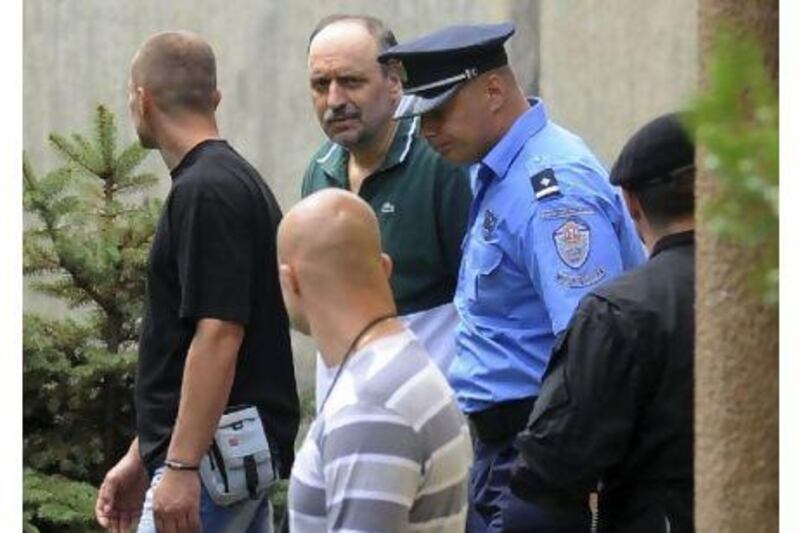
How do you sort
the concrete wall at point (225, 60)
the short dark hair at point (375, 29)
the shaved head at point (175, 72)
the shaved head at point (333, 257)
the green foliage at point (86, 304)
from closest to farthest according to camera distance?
the shaved head at point (333, 257)
the shaved head at point (175, 72)
the short dark hair at point (375, 29)
the green foliage at point (86, 304)
the concrete wall at point (225, 60)

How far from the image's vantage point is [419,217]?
17.6 feet

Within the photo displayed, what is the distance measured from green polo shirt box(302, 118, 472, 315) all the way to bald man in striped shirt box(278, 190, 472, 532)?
1.87 meters

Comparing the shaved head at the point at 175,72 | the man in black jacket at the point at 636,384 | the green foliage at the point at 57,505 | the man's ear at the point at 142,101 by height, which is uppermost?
the shaved head at the point at 175,72

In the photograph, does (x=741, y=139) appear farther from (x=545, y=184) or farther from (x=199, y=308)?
(x=199, y=308)

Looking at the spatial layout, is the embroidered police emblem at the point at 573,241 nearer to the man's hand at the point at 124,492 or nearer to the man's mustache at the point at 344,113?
the man's mustache at the point at 344,113

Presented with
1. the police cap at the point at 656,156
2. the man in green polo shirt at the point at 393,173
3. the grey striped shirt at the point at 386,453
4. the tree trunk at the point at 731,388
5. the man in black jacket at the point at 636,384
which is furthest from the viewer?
the man in green polo shirt at the point at 393,173

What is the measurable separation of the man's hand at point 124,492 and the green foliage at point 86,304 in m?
2.22

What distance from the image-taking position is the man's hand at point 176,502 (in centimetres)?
477

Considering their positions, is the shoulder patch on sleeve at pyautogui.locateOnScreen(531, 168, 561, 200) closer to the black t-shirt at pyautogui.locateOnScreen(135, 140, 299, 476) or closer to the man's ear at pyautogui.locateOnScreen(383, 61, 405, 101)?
the black t-shirt at pyautogui.locateOnScreen(135, 140, 299, 476)

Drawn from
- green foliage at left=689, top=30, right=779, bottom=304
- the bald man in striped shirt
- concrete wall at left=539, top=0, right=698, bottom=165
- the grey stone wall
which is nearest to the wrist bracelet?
the bald man in striped shirt

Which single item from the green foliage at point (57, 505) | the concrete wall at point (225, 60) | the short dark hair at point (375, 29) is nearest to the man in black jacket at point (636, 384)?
the short dark hair at point (375, 29)

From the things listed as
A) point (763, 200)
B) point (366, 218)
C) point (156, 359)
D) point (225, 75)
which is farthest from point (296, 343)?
point (763, 200)

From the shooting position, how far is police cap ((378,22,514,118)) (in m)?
4.89

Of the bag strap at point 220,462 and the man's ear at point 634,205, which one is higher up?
the man's ear at point 634,205
